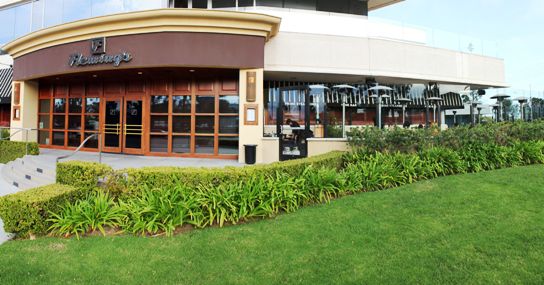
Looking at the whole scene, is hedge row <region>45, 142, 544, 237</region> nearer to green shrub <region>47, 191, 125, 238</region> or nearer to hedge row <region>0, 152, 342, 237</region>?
green shrub <region>47, 191, 125, 238</region>

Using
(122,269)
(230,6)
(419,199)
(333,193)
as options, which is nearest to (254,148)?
(333,193)

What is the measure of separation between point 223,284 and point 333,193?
3626 millimetres

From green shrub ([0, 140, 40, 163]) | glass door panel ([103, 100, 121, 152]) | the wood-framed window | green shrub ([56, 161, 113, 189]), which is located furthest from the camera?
glass door panel ([103, 100, 121, 152])

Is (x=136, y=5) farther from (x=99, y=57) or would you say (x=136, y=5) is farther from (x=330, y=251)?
(x=330, y=251)

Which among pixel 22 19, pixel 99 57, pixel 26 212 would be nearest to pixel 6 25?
Result: pixel 22 19

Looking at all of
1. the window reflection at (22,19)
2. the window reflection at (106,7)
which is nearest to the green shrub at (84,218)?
the window reflection at (106,7)

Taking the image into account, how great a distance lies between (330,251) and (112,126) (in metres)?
12.3

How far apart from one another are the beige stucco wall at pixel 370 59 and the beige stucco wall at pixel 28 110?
1183 centimetres

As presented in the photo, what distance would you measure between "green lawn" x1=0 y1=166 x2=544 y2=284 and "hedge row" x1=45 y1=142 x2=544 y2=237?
295 millimetres

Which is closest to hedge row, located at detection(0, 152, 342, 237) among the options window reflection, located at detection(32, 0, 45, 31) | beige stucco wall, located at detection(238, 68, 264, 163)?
beige stucco wall, located at detection(238, 68, 264, 163)

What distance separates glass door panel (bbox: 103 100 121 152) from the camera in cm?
1304

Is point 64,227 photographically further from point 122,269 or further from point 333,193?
point 333,193

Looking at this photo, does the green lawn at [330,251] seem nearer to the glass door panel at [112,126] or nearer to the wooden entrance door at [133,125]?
the wooden entrance door at [133,125]

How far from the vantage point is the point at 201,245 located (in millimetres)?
4180
